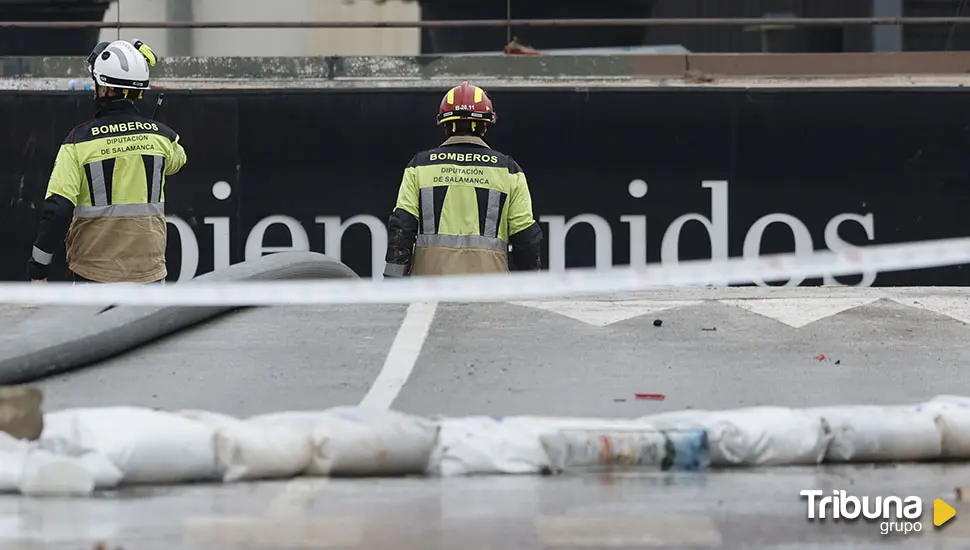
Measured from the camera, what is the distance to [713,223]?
1305 cm

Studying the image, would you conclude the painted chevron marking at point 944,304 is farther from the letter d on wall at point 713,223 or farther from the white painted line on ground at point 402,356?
the letter d on wall at point 713,223

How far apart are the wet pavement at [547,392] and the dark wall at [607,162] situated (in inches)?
113

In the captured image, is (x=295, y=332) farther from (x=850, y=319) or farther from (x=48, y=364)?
(x=850, y=319)

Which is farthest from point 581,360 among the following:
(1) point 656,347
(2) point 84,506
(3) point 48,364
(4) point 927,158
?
(4) point 927,158

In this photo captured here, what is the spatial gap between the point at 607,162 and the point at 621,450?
737 cm

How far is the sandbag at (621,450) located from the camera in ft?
19.2

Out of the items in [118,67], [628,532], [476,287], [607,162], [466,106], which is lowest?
[628,532]

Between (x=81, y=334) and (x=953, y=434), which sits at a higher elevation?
(x=81, y=334)

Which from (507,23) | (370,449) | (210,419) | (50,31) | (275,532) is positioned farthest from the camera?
(50,31)

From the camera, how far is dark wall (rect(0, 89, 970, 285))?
1304cm

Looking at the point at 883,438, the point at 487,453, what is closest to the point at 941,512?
the point at 883,438

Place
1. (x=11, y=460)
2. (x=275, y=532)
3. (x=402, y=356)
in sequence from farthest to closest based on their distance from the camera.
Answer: (x=402, y=356) → (x=11, y=460) → (x=275, y=532)

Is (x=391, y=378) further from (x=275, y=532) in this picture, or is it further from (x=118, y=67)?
(x=118, y=67)

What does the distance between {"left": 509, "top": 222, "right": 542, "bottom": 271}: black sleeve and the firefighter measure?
2.07 meters
